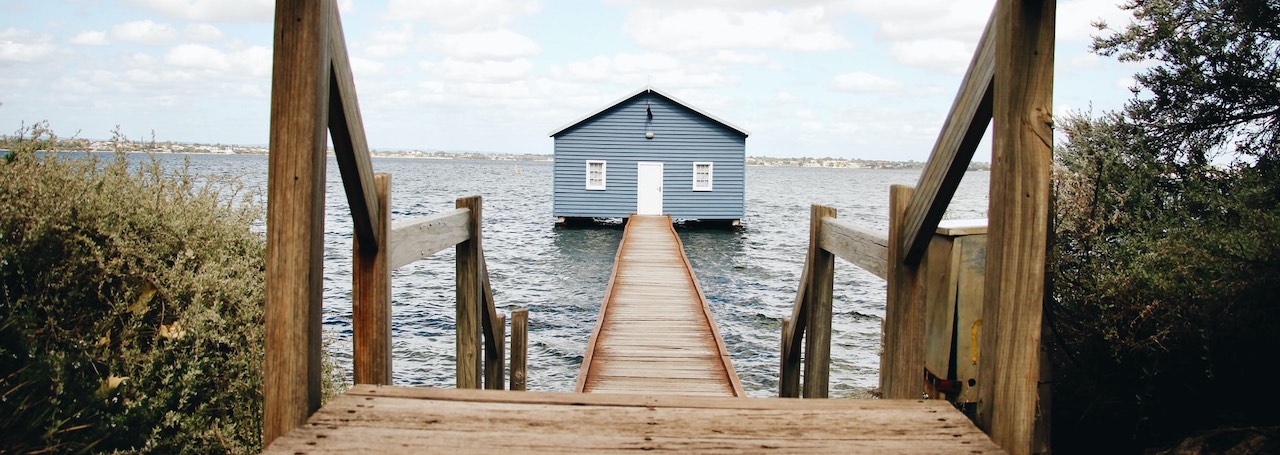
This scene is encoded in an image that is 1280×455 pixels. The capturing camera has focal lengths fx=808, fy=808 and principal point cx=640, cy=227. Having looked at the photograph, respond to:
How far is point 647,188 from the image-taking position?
97.1 feet

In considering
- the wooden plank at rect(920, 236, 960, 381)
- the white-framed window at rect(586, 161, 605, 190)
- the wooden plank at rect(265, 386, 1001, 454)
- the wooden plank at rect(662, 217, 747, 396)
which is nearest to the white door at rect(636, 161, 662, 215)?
the white-framed window at rect(586, 161, 605, 190)

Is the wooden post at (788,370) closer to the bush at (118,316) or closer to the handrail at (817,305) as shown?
the handrail at (817,305)

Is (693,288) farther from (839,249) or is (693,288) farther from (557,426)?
(557,426)

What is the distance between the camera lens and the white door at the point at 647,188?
29.5 meters

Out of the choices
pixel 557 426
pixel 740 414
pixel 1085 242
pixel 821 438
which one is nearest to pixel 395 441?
pixel 557 426

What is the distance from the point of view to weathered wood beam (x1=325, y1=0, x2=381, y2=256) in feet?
7.48

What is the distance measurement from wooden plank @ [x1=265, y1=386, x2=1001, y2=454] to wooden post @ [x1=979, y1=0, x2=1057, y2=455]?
0.19 metres

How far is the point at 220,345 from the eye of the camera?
4.65 metres

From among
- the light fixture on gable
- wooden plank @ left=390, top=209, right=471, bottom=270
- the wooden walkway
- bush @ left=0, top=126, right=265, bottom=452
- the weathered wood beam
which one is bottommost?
the wooden walkway

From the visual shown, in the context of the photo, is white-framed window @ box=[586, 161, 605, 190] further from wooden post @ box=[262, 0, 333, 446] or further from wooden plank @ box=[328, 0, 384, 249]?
wooden post @ box=[262, 0, 333, 446]

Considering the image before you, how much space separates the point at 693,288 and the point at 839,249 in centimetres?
790

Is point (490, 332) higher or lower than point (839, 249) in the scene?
lower

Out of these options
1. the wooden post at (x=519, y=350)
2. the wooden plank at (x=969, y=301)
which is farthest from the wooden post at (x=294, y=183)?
the wooden post at (x=519, y=350)

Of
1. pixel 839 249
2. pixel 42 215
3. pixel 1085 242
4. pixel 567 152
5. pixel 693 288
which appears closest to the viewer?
pixel 839 249
